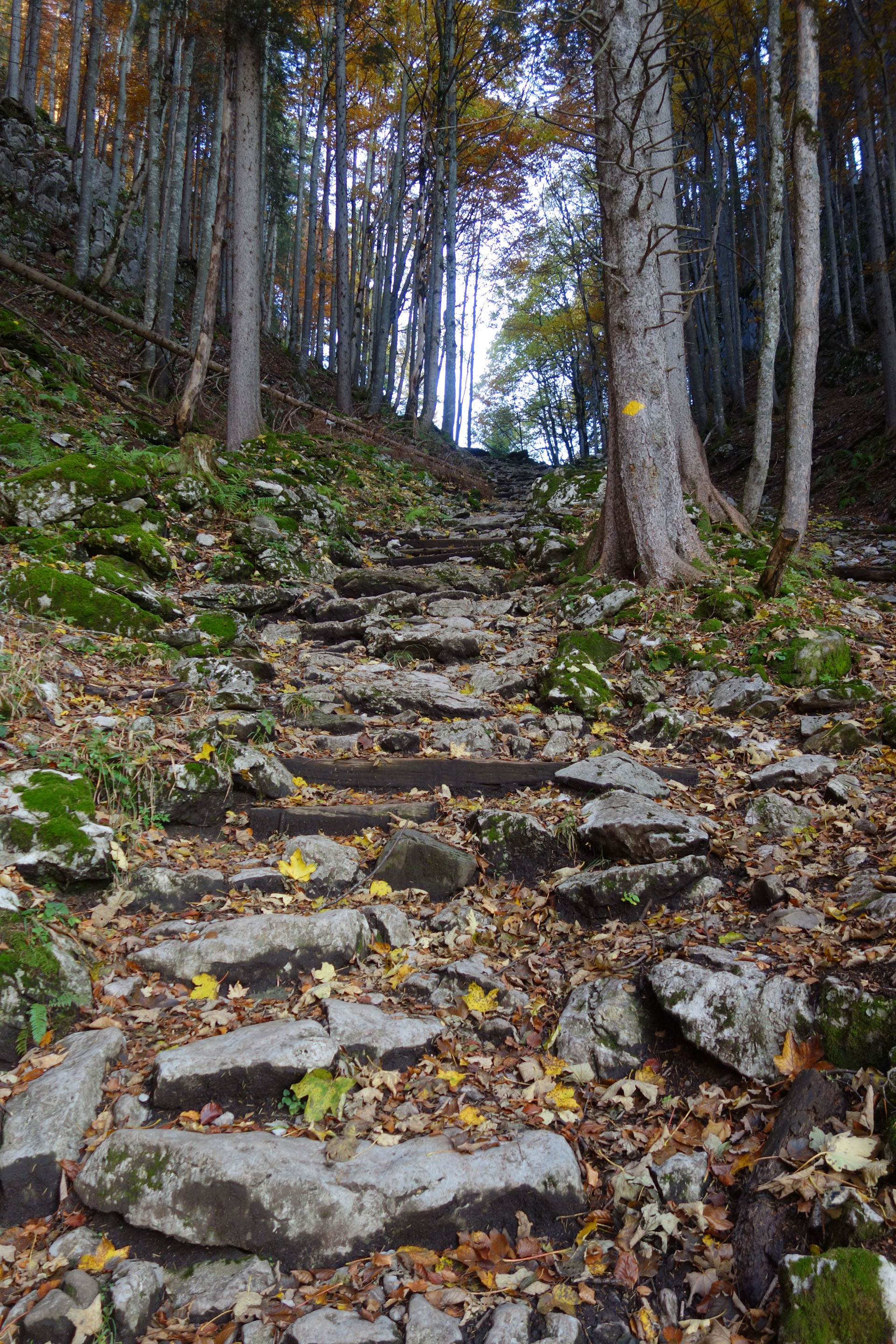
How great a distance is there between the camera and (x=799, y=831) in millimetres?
3902

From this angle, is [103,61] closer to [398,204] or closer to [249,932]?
[398,204]

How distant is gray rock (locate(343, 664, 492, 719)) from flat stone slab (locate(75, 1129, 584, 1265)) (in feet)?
11.7

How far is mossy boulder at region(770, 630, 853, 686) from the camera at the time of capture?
17.8ft

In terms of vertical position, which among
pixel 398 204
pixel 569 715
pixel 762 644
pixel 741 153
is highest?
pixel 741 153

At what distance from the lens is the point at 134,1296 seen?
2129 millimetres

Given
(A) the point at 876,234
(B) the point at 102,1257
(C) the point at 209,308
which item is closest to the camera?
(B) the point at 102,1257

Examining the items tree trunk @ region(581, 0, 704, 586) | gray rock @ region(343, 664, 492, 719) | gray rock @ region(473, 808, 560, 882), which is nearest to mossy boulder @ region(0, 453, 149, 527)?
gray rock @ region(343, 664, 492, 719)

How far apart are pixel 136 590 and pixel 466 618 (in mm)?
3370

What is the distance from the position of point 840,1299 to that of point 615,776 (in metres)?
2.90

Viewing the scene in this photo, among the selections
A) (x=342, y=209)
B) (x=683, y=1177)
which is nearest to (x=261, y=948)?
(x=683, y=1177)

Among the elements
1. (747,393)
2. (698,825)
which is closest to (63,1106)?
(698,825)

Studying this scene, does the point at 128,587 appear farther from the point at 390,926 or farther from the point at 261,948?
the point at 390,926

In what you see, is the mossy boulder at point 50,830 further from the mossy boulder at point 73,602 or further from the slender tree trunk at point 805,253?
the slender tree trunk at point 805,253

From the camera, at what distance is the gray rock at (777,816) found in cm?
399
